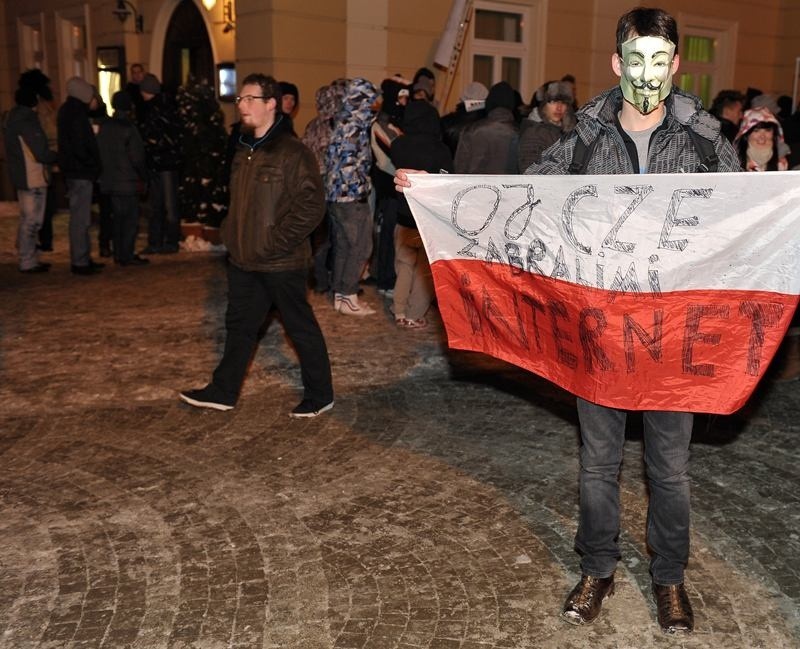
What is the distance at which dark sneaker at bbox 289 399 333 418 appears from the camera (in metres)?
6.02

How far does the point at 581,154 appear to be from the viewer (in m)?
3.58

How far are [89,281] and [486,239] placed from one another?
24.6 feet

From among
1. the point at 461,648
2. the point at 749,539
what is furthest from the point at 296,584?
the point at 749,539

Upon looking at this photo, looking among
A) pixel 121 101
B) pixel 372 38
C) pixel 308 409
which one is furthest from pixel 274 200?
pixel 372 38

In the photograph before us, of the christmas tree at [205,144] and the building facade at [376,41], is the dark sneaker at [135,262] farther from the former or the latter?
the building facade at [376,41]

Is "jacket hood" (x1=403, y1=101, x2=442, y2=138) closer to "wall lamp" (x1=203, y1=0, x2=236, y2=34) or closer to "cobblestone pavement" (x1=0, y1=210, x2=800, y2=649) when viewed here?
"cobblestone pavement" (x1=0, y1=210, x2=800, y2=649)

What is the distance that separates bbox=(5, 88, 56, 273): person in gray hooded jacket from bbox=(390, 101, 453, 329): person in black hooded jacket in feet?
14.2

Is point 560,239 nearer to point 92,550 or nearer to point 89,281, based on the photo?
point 92,550

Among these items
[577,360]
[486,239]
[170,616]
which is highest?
[486,239]

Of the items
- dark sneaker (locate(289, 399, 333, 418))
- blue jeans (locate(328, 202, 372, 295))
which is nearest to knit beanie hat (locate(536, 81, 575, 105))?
blue jeans (locate(328, 202, 372, 295))

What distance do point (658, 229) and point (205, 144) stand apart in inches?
393

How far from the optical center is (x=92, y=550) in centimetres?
423

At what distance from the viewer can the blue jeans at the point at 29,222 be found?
1081cm

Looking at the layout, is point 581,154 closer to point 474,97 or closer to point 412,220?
point 412,220
